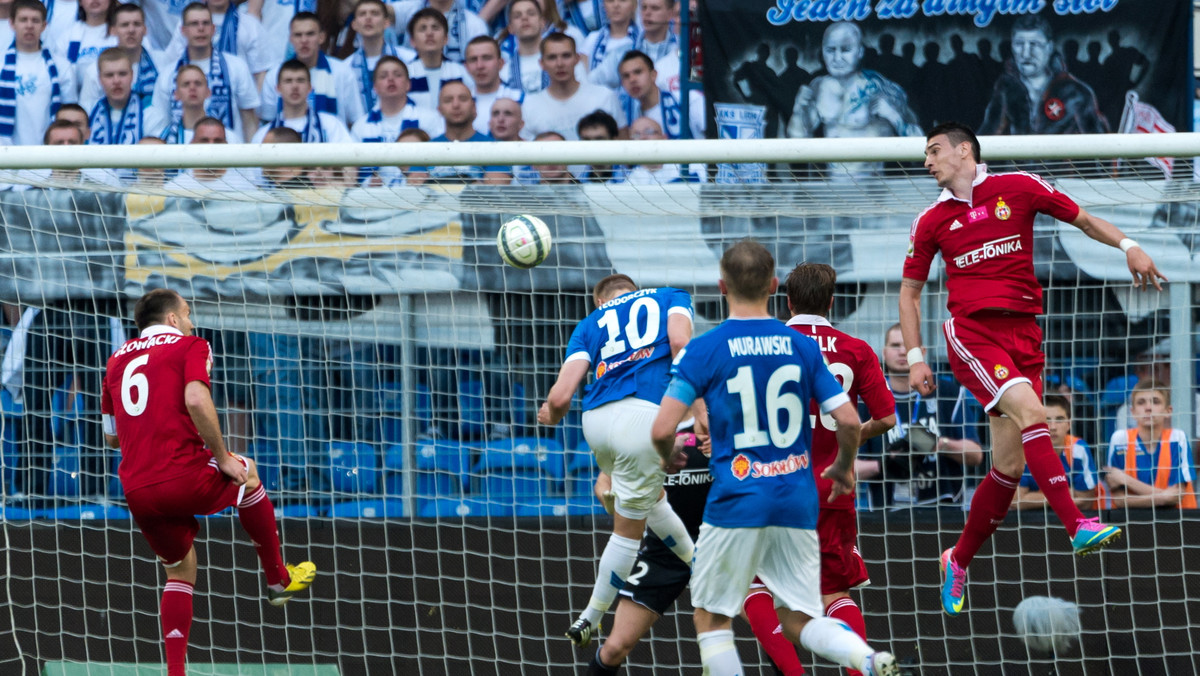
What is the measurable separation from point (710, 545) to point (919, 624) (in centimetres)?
314

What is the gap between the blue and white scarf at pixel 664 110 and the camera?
938cm

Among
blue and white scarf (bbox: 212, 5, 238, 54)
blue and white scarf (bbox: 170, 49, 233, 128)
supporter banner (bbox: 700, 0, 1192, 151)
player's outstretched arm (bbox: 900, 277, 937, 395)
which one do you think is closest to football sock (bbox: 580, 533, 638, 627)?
Answer: player's outstretched arm (bbox: 900, 277, 937, 395)

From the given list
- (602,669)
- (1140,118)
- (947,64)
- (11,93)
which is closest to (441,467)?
(602,669)

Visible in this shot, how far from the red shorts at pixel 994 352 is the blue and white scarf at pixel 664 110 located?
4.54 meters

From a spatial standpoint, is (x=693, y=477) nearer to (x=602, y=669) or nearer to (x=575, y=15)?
(x=602, y=669)

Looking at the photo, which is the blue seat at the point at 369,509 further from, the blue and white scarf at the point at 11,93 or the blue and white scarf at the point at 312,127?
the blue and white scarf at the point at 11,93

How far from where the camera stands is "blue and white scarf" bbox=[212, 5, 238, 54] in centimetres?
989

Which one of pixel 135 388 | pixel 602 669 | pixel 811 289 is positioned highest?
pixel 811 289

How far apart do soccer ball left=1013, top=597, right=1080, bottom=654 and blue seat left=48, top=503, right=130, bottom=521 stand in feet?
17.0

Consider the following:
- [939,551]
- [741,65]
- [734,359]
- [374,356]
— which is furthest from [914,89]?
[734,359]

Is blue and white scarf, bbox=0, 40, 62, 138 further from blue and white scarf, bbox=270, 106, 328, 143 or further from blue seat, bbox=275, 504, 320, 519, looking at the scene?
blue seat, bbox=275, 504, 320, 519

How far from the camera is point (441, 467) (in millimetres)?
7379

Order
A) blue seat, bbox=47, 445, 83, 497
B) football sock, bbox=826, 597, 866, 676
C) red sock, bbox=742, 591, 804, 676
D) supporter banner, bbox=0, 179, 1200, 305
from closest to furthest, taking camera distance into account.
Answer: red sock, bbox=742, 591, 804, 676 → football sock, bbox=826, 597, 866, 676 → supporter banner, bbox=0, 179, 1200, 305 → blue seat, bbox=47, 445, 83, 497

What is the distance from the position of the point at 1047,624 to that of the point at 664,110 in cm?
484
